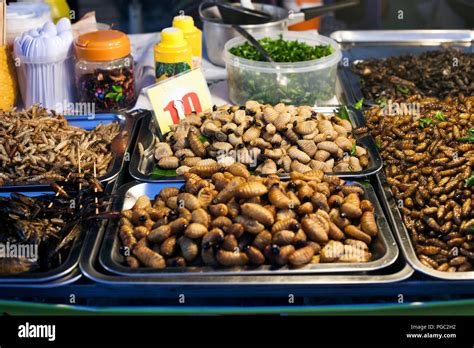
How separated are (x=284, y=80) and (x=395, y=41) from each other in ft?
4.60

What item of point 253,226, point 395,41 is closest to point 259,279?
point 253,226

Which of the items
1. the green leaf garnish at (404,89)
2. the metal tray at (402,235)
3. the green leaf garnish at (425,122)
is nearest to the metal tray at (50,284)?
the metal tray at (402,235)

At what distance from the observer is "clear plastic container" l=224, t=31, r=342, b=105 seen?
3205 millimetres

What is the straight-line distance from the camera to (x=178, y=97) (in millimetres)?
3049

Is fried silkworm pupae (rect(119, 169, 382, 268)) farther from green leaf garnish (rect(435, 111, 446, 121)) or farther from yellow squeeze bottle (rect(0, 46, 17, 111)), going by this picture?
yellow squeeze bottle (rect(0, 46, 17, 111))

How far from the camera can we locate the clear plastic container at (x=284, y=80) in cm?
321

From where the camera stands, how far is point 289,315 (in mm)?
1980

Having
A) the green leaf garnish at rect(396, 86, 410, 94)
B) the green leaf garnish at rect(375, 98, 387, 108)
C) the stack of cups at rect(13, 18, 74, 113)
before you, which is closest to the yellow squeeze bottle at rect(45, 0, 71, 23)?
the stack of cups at rect(13, 18, 74, 113)

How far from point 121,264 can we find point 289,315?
2.10ft

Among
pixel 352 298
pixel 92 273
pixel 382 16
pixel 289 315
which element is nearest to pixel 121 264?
pixel 92 273

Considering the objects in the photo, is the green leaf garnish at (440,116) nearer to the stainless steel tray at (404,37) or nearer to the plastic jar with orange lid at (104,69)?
Answer: the stainless steel tray at (404,37)

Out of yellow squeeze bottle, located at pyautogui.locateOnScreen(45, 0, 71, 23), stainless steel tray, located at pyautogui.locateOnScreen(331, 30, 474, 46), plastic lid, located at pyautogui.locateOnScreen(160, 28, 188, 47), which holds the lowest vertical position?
stainless steel tray, located at pyautogui.locateOnScreen(331, 30, 474, 46)

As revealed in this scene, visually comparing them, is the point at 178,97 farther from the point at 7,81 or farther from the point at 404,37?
the point at 404,37

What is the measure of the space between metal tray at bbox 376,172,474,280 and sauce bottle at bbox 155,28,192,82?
1.34 m
